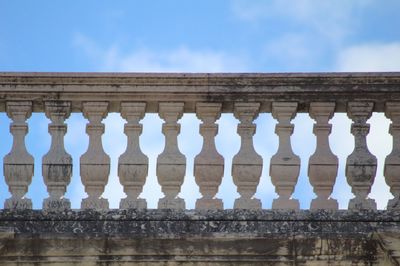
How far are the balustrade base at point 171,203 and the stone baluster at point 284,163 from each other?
2.44ft

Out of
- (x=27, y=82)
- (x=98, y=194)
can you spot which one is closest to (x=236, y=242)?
(x=98, y=194)

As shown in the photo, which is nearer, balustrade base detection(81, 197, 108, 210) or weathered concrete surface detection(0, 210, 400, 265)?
weathered concrete surface detection(0, 210, 400, 265)

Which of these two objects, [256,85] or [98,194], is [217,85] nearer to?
[256,85]

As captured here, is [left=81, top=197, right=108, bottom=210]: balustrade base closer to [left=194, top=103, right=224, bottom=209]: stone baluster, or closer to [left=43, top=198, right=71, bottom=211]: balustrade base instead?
[left=43, top=198, right=71, bottom=211]: balustrade base

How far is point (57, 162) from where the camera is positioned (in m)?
13.0

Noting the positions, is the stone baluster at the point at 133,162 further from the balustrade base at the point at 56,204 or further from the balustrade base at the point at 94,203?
the balustrade base at the point at 56,204

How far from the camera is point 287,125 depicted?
1327 centimetres

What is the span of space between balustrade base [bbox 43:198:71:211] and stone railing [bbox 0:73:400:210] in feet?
0.31

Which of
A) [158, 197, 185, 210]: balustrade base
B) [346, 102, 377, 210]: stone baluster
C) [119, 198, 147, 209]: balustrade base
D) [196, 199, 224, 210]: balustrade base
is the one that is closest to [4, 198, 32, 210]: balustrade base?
[119, 198, 147, 209]: balustrade base

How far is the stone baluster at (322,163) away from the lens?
13.0 meters

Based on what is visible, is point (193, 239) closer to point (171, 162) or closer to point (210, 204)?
point (210, 204)

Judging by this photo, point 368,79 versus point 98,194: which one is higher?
point 368,79

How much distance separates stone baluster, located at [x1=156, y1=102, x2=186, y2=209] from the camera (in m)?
12.9

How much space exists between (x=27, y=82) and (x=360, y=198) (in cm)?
289
